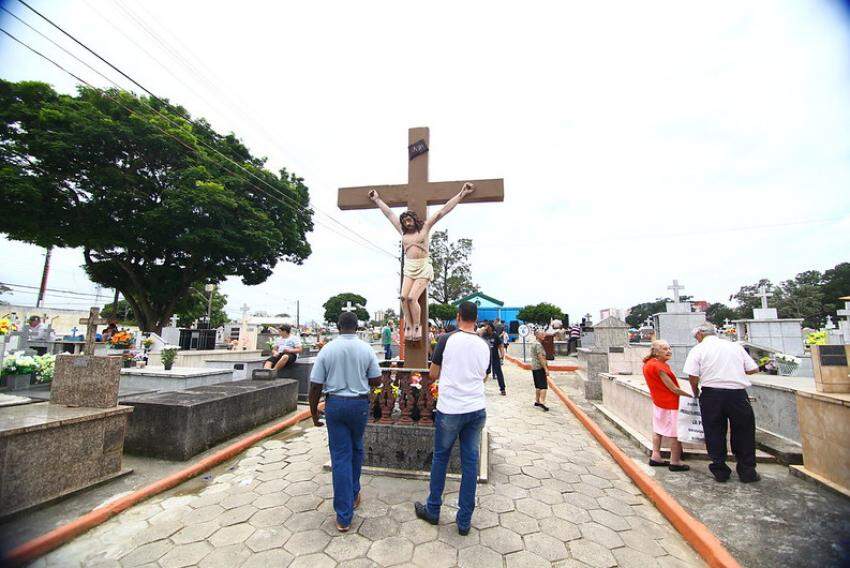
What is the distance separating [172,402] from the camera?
14.5ft

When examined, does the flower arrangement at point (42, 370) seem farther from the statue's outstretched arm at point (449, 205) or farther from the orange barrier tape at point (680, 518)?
the orange barrier tape at point (680, 518)

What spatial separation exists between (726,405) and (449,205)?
3915 millimetres

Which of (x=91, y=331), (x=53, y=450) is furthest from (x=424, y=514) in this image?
(x=91, y=331)

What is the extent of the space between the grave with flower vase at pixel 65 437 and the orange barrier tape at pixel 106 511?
528mm

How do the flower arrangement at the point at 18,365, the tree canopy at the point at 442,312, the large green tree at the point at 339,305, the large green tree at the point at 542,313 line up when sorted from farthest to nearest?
1. the large green tree at the point at 339,305
2. the tree canopy at the point at 442,312
3. the large green tree at the point at 542,313
4. the flower arrangement at the point at 18,365

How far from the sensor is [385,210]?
5020 millimetres

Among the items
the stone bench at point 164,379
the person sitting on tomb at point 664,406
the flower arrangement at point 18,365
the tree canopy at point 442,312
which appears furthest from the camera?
the tree canopy at point 442,312

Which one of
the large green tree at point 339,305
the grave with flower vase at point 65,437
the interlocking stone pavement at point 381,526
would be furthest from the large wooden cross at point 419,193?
the large green tree at point 339,305

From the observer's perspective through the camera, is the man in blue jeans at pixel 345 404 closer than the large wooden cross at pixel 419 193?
Yes

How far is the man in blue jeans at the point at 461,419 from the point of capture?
275cm

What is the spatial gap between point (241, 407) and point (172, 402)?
40.2 inches

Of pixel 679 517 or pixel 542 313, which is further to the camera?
pixel 542 313

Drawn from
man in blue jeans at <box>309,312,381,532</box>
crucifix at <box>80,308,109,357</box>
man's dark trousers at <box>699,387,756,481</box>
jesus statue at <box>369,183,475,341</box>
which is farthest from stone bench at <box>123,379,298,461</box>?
man's dark trousers at <box>699,387,756,481</box>

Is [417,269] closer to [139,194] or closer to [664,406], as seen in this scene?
[664,406]
